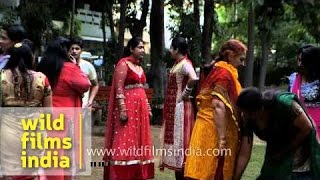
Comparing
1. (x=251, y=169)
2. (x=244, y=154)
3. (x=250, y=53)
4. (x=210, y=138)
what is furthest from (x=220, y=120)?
(x=250, y=53)

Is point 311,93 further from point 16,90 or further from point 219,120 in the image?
point 16,90

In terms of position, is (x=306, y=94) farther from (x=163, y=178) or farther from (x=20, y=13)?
(x=20, y=13)

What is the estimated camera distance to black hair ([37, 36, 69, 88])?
17.7 ft

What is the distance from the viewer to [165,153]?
244 inches

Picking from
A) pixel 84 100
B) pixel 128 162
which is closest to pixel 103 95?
pixel 84 100

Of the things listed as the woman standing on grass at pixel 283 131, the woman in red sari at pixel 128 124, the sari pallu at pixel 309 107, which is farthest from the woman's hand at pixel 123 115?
the woman standing on grass at pixel 283 131

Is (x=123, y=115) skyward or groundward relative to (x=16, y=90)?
groundward

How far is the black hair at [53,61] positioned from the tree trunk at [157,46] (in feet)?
29.6

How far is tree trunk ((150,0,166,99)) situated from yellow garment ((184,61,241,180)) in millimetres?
9558

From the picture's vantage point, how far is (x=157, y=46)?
48.9 ft

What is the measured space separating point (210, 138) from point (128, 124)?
4.51ft

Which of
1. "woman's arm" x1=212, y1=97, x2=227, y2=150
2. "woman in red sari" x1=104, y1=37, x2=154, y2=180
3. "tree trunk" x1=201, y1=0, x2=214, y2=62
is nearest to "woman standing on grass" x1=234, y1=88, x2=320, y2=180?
→ "woman's arm" x1=212, y1=97, x2=227, y2=150

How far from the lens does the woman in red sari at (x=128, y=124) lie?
19.4ft

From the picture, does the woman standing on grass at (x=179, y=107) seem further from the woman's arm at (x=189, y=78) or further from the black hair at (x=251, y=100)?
the black hair at (x=251, y=100)
